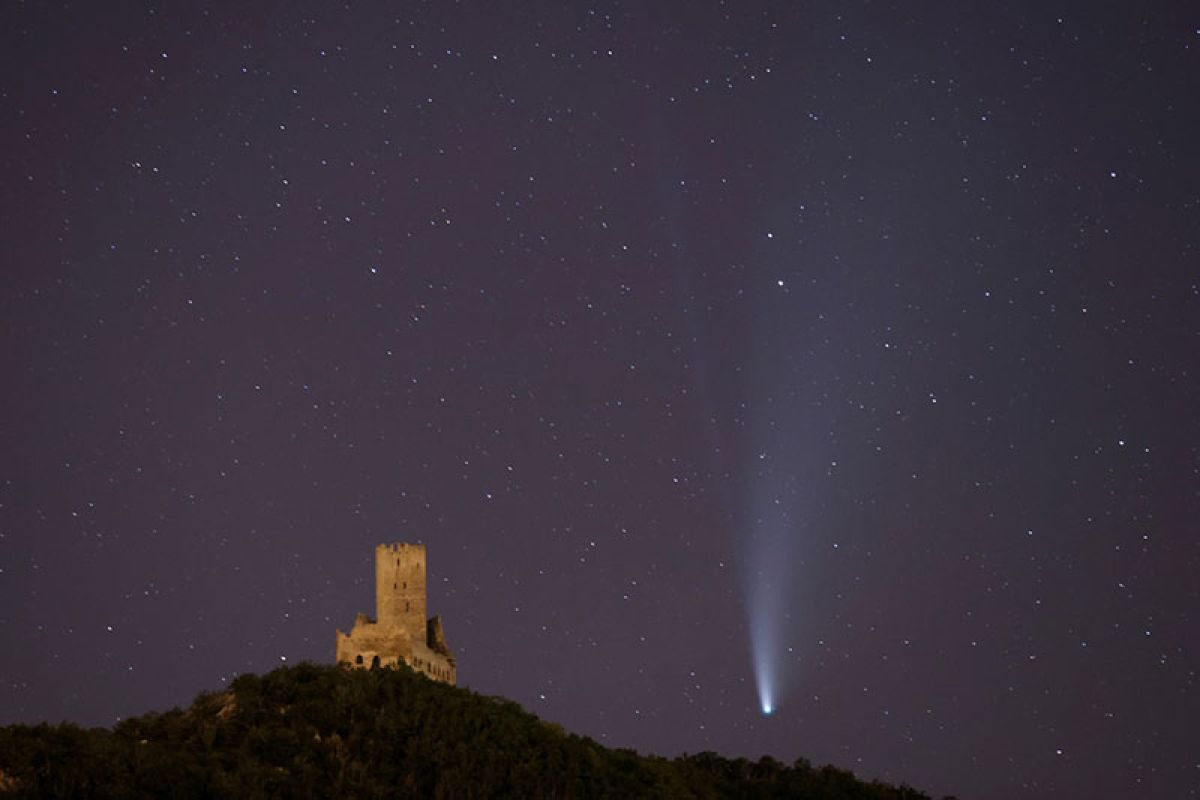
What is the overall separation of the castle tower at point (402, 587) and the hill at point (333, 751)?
17213 mm

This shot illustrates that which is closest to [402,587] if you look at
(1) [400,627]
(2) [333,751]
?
(1) [400,627]

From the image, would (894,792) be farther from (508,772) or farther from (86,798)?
(86,798)

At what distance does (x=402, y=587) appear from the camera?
6688cm

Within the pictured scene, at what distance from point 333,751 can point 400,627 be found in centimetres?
2706

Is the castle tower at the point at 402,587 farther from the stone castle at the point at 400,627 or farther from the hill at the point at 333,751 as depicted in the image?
the hill at the point at 333,751

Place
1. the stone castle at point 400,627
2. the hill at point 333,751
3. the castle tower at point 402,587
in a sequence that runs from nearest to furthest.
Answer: the hill at point 333,751, the stone castle at point 400,627, the castle tower at point 402,587

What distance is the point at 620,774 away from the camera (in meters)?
43.8

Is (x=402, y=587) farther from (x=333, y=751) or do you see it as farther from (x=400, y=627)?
(x=333, y=751)

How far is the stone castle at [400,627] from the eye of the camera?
6300 centimetres

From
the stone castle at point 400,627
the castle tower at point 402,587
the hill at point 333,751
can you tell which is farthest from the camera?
the castle tower at point 402,587

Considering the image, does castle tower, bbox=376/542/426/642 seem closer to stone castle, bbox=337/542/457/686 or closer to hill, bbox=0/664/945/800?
stone castle, bbox=337/542/457/686

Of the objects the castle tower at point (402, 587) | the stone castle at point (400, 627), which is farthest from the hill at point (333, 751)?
the castle tower at point (402, 587)

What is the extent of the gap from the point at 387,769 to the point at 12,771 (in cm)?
983

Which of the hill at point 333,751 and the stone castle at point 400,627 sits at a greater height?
the stone castle at point 400,627
